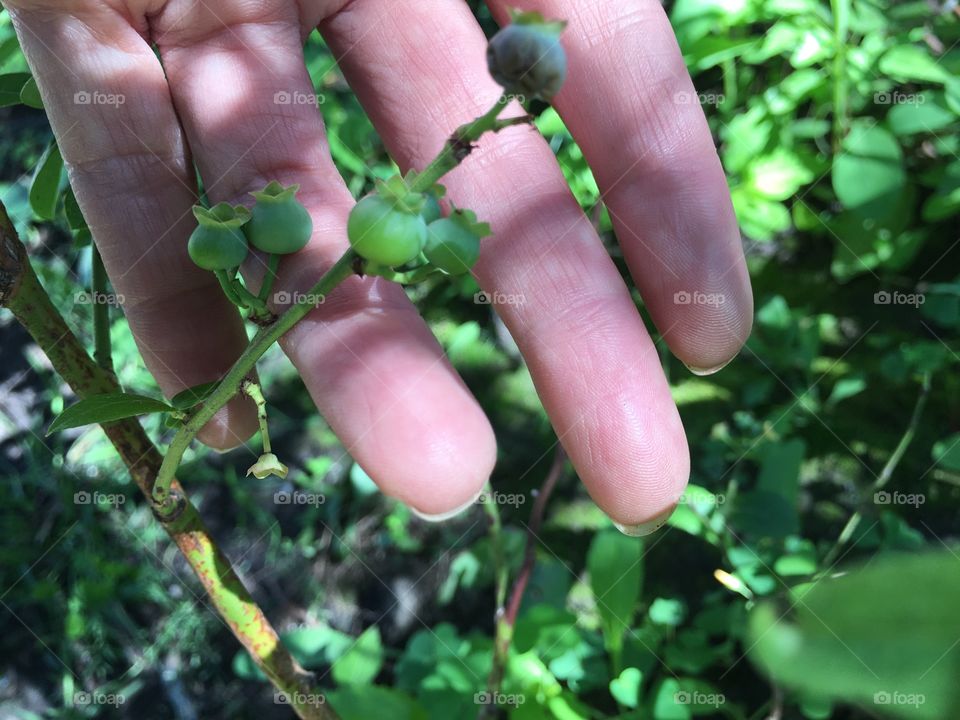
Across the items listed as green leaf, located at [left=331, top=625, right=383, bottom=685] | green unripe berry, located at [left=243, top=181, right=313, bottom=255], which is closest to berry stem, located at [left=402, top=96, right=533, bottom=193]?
green unripe berry, located at [left=243, top=181, right=313, bottom=255]

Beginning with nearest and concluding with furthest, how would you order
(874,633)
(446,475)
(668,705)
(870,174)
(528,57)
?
(874,633) < (528,57) < (446,475) < (668,705) < (870,174)

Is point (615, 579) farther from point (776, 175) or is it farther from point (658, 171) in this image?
point (776, 175)

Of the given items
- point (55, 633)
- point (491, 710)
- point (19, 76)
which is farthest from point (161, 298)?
point (55, 633)

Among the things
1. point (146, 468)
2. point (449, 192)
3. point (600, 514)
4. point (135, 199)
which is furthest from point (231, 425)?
point (600, 514)

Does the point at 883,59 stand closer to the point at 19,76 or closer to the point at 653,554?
the point at 653,554

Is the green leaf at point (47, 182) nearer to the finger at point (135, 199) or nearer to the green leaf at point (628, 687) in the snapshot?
the finger at point (135, 199)

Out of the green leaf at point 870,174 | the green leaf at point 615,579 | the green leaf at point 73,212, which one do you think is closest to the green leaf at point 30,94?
the green leaf at point 73,212
